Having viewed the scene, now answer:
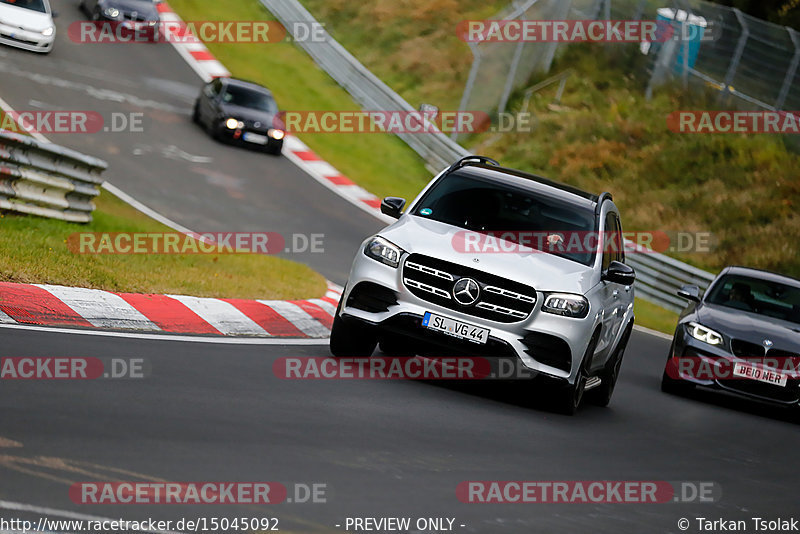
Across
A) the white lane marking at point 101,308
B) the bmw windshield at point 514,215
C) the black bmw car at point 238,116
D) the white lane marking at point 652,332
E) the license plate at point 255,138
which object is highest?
the bmw windshield at point 514,215

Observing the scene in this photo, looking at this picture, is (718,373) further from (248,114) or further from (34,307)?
(248,114)

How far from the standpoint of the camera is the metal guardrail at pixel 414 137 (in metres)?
24.3

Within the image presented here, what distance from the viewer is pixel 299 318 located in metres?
12.5

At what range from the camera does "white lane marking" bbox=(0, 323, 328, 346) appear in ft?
29.5

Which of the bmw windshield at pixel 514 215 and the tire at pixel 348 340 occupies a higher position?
the bmw windshield at pixel 514 215

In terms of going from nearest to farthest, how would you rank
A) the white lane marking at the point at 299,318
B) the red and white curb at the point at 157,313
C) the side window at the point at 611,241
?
the red and white curb at the point at 157,313
the side window at the point at 611,241
the white lane marking at the point at 299,318

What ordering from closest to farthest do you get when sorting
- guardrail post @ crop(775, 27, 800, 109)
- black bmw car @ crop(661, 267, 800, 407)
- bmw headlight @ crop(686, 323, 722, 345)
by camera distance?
black bmw car @ crop(661, 267, 800, 407) → bmw headlight @ crop(686, 323, 722, 345) → guardrail post @ crop(775, 27, 800, 109)

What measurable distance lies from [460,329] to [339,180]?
1837 centimetres

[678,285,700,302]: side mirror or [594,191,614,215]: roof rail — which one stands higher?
[594,191,614,215]: roof rail

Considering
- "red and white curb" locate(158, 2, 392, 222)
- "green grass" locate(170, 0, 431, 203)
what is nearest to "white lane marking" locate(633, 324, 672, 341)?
"red and white curb" locate(158, 2, 392, 222)

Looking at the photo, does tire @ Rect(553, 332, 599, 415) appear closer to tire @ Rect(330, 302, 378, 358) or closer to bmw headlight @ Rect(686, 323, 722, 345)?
tire @ Rect(330, 302, 378, 358)

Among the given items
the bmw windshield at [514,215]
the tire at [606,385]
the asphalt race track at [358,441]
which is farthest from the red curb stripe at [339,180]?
the bmw windshield at [514,215]

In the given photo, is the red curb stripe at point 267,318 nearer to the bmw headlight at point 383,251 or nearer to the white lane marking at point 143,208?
the bmw headlight at point 383,251

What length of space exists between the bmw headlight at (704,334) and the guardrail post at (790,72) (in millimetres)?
18680
